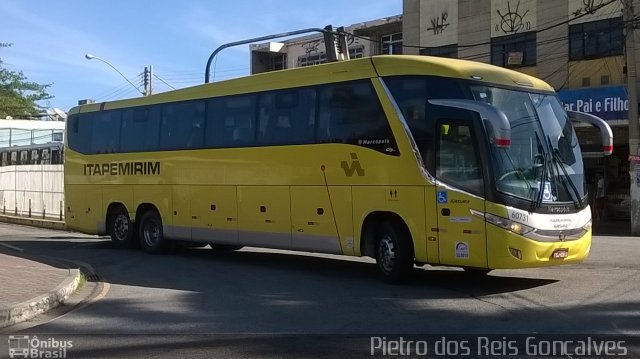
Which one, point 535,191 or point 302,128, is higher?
point 302,128

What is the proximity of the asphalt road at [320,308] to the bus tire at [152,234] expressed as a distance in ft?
6.50

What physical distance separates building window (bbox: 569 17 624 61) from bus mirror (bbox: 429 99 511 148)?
53.4ft

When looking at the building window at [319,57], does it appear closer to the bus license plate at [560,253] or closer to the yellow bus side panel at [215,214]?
the yellow bus side panel at [215,214]

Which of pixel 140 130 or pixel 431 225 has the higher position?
pixel 140 130

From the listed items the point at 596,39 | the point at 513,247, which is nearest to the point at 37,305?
the point at 513,247

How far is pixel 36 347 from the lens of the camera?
670 cm

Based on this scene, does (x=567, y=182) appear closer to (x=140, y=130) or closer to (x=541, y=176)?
(x=541, y=176)

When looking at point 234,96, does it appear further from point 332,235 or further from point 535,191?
point 535,191

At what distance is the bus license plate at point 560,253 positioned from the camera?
926 centimetres

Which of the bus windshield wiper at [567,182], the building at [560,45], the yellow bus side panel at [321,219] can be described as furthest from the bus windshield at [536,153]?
the building at [560,45]

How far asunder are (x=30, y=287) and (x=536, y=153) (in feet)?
25.3

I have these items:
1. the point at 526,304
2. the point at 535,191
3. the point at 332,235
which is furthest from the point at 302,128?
the point at 526,304

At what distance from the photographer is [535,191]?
918 cm

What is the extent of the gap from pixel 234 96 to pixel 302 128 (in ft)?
6.99
